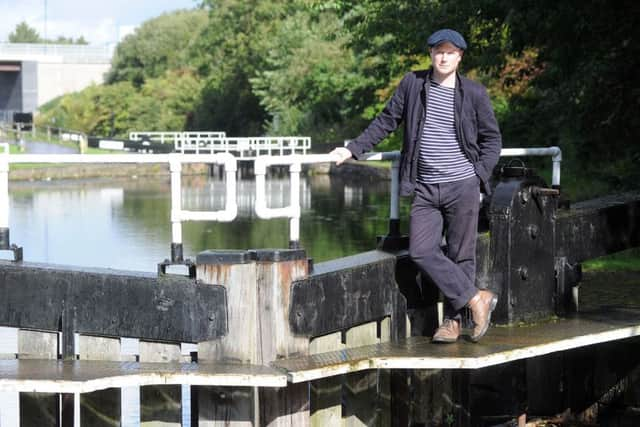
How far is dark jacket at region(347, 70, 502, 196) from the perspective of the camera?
6938 mm

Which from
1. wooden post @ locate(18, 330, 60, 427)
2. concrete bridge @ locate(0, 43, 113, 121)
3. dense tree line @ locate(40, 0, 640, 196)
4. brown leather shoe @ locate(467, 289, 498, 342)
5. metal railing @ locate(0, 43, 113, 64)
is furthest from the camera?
metal railing @ locate(0, 43, 113, 64)

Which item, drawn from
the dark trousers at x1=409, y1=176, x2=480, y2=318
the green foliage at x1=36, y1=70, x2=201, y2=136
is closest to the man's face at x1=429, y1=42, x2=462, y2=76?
the dark trousers at x1=409, y1=176, x2=480, y2=318

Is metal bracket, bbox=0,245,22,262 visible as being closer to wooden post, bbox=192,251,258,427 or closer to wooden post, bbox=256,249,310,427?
wooden post, bbox=192,251,258,427

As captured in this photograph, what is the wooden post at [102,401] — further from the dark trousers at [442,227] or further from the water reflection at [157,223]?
the water reflection at [157,223]

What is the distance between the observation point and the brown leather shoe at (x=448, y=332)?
721 cm

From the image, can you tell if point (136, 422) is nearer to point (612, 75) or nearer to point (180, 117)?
point (612, 75)

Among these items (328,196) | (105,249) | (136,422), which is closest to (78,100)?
(328,196)

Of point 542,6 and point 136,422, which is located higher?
point 542,6

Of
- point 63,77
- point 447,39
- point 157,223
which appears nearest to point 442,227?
point 447,39

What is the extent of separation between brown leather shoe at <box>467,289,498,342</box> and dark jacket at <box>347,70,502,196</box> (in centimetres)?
63

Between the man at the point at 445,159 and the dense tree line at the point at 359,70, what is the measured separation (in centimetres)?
783

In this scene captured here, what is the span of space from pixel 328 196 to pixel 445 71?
26.4 meters

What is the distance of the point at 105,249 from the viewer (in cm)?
2038

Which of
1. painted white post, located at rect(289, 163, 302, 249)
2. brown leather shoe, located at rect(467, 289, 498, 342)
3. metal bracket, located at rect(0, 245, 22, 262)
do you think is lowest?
brown leather shoe, located at rect(467, 289, 498, 342)
